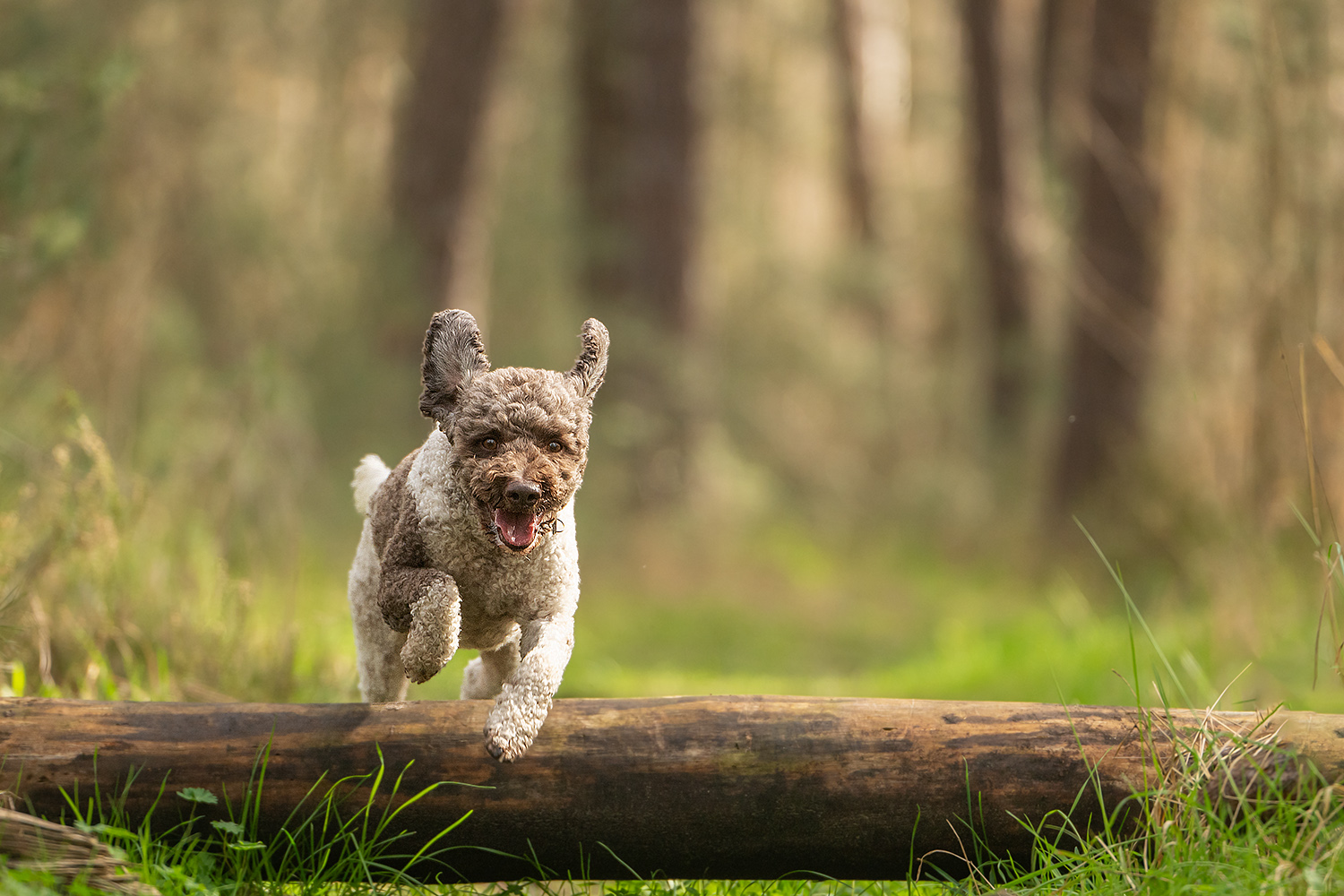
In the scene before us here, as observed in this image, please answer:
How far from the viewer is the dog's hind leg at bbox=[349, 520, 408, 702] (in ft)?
11.4

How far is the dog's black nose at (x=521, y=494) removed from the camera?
2912mm

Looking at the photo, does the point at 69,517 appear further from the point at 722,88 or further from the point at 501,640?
the point at 722,88

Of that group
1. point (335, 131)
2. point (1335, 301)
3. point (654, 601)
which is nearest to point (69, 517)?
point (654, 601)

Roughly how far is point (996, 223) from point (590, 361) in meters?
14.4

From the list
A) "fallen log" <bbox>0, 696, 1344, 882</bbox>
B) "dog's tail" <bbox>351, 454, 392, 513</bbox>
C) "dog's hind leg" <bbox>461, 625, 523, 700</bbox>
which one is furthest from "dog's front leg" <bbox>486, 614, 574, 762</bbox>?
"dog's tail" <bbox>351, 454, 392, 513</bbox>

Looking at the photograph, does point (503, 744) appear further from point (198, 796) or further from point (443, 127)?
point (443, 127)

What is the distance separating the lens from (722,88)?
823 inches

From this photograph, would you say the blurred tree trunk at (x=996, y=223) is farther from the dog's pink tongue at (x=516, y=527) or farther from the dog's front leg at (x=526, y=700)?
the dog's pink tongue at (x=516, y=527)

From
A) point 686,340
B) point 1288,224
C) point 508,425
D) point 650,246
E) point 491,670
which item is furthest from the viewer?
point 650,246

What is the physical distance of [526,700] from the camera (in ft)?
10.3

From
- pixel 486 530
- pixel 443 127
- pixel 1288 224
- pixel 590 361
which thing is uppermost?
pixel 443 127

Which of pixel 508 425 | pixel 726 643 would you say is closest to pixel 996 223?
pixel 726 643

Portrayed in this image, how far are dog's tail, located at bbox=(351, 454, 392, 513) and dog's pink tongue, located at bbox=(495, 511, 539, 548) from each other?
32.6 inches

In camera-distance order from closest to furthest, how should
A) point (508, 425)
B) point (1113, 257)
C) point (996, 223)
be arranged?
1. point (508, 425)
2. point (1113, 257)
3. point (996, 223)
